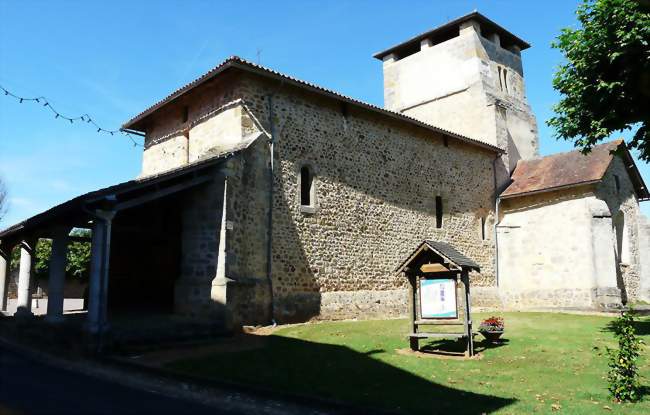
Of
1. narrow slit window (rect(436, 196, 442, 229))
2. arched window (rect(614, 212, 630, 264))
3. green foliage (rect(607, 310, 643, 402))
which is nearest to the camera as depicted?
green foliage (rect(607, 310, 643, 402))

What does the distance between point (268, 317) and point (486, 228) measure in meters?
12.4

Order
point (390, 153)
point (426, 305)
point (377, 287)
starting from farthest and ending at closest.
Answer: point (390, 153) → point (377, 287) → point (426, 305)

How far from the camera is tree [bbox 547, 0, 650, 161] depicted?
32.6ft

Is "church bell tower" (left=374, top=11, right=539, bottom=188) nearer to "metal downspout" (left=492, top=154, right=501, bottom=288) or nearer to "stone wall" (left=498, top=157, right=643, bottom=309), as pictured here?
"metal downspout" (left=492, top=154, right=501, bottom=288)

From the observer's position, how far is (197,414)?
5.36 metres

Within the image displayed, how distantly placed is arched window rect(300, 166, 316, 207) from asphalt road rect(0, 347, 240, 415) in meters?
8.27

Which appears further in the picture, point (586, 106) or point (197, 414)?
point (586, 106)

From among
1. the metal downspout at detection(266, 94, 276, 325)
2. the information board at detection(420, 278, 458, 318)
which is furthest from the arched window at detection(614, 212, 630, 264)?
the metal downspout at detection(266, 94, 276, 325)

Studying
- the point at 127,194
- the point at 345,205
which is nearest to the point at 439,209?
the point at 345,205

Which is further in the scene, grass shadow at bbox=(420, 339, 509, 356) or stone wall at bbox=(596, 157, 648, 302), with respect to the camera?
stone wall at bbox=(596, 157, 648, 302)

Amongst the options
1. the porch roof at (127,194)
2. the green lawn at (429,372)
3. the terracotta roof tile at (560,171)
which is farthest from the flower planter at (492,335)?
the terracotta roof tile at (560,171)

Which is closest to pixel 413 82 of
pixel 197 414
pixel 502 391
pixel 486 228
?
pixel 486 228

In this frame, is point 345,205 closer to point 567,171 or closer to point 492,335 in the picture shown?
point 492,335

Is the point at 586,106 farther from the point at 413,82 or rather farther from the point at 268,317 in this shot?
the point at 413,82
